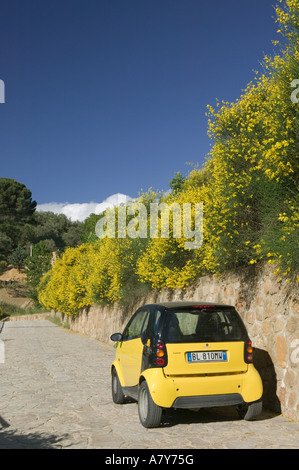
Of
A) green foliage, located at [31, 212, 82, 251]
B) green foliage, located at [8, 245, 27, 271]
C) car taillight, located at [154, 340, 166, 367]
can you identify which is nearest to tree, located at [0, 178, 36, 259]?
green foliage, located at [8, 245, 27, 271]

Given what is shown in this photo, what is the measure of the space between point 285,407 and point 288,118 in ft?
14.4

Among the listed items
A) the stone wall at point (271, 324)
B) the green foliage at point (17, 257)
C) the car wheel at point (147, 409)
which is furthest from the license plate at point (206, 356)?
the green foliage at point (17, 257)

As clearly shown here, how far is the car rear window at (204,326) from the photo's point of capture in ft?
20.5

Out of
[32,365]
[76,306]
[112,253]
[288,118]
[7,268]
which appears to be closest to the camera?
[288,118]

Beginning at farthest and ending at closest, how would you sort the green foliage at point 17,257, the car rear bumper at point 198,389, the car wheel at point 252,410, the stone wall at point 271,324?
the green foliage at point 17,257, the stone wall at point 271,324, the car wheel at point 252,410, the car rear bumper at point 198,389

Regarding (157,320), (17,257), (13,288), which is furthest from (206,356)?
(13,288)

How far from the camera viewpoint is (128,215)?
21547 millimetres

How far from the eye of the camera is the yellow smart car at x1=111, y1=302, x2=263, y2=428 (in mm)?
5984

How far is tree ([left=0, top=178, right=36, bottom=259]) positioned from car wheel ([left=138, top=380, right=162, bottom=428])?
72713 mm

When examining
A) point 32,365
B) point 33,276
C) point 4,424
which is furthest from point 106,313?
point 33,276

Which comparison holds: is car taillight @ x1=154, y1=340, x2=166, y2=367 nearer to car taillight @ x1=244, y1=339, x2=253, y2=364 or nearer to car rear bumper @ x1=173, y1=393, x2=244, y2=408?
car rear bumper @ x1=173, y1=393, x2=244, y2=408

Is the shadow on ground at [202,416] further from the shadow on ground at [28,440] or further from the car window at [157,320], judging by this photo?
the shadow on ground at [28,440]

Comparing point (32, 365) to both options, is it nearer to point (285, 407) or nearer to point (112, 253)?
point (112, 253)
